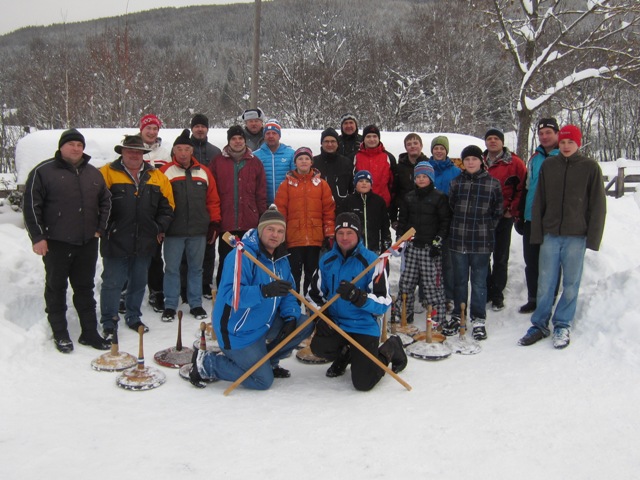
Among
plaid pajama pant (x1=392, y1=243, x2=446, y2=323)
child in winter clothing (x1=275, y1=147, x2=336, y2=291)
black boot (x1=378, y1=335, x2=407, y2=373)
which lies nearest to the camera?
black boot (x1=378, y1=335, x2=407, y2=373)

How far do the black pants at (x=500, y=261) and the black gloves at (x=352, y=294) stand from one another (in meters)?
2.51

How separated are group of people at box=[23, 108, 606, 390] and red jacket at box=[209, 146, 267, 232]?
0.01 m

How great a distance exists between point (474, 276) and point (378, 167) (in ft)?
5.48

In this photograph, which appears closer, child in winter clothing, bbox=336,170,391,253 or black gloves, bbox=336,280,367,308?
black gloves, bbox=336,280,367,308

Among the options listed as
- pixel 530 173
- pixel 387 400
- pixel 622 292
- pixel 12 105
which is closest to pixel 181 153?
pixel 387 400

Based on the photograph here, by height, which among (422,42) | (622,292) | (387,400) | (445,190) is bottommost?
(387,400)

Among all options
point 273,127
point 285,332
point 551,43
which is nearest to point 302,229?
point 273,127

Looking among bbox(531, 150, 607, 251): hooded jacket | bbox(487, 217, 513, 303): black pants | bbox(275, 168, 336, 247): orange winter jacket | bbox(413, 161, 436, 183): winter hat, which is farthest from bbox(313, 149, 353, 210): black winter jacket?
bbox(531, 150, 607, 251): hooded jacket

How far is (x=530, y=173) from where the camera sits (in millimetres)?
5594

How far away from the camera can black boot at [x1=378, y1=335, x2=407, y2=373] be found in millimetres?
4395

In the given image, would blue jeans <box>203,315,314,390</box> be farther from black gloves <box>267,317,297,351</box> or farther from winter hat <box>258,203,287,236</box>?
winter hat <box>258,203,287,236</box>

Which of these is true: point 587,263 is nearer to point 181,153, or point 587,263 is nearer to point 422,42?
point 181,153

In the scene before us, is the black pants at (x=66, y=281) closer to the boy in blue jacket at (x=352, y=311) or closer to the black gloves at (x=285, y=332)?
the black gloves at (x=285, y=332)

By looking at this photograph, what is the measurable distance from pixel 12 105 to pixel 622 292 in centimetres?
3765
